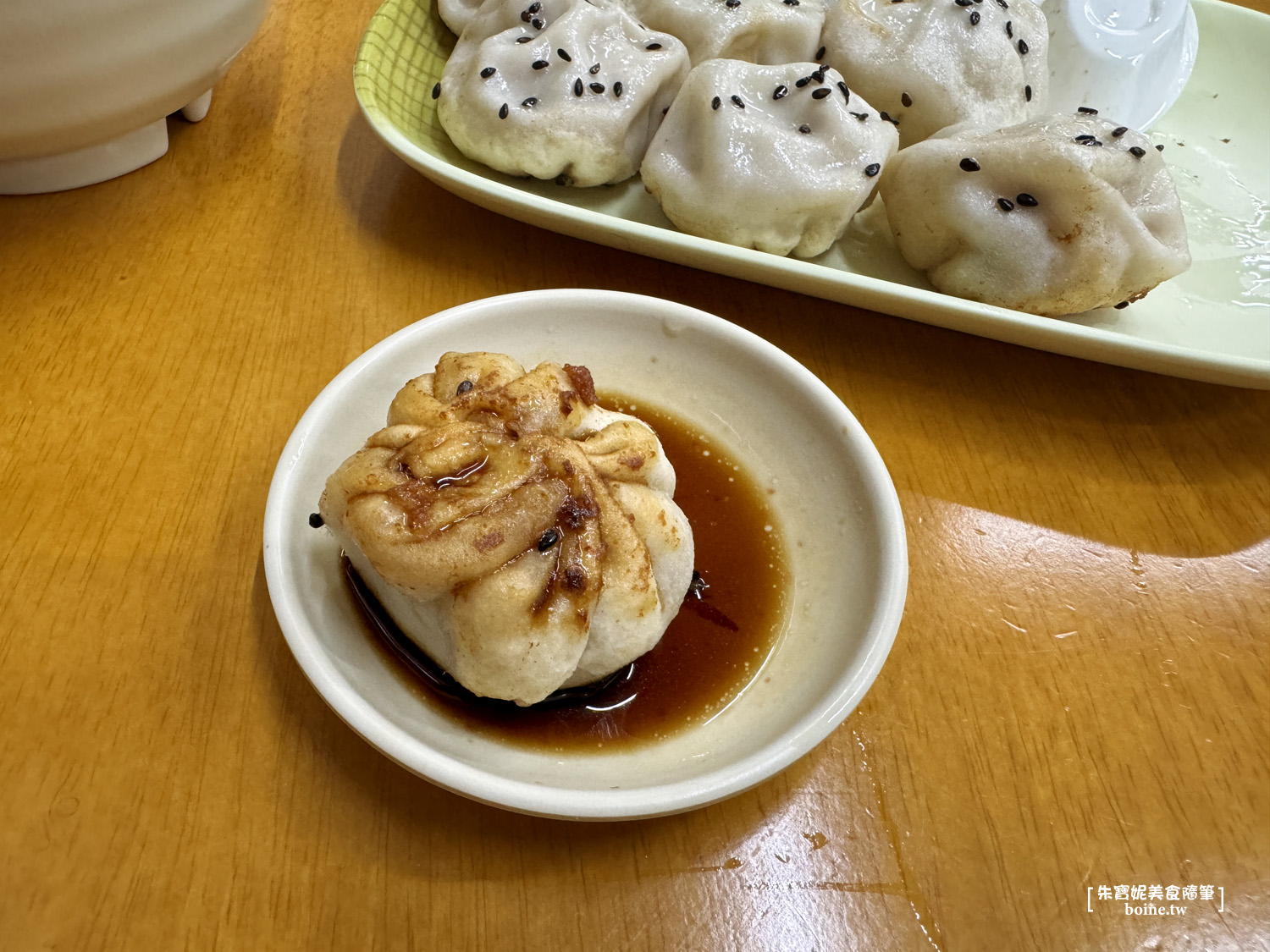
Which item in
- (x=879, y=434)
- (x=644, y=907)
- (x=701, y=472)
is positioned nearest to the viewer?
(x=644, y=907)

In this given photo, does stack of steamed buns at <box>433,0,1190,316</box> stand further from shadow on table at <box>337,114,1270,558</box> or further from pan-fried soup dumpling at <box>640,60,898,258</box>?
shadow on table at <box>337,114,1270,558</box>

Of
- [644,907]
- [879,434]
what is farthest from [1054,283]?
[644,907]

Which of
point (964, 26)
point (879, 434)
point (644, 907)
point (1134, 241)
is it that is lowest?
point (644, 907)

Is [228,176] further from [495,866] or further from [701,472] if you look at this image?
[495,866]

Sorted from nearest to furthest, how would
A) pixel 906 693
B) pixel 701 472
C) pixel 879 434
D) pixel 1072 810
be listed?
pixel 1072 810 < pixel 906 693 < pixel 701 472 < pixel 879 434

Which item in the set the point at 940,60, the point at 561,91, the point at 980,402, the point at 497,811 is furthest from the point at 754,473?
the point at 940,60

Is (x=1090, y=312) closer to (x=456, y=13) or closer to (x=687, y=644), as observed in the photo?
(x=687, y=644)

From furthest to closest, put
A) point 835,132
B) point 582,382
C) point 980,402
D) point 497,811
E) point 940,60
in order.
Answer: point 940,60, point 835,132, point 980,402, point 582,382, point 497,811
